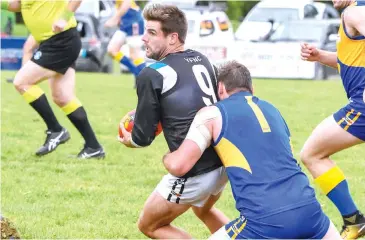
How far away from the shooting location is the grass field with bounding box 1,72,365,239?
251 inches

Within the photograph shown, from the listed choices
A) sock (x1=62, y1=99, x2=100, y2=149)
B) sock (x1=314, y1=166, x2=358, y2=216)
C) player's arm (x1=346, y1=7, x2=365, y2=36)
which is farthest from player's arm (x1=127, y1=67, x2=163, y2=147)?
sock (x1=62, y1=99, x2=100, y2=149)

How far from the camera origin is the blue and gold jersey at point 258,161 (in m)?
4.22

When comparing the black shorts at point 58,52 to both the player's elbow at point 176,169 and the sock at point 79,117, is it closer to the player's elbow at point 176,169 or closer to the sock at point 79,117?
the sock at point 79,117

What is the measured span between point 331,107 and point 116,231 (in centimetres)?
918

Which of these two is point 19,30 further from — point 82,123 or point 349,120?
point 349,120

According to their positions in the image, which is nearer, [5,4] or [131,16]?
[5,4]

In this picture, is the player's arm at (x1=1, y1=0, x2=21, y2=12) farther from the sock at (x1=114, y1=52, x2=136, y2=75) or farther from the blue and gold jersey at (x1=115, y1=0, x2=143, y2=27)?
the sock at (x1=114, y1=52, x2=136, y2=75)

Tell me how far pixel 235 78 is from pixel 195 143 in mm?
414

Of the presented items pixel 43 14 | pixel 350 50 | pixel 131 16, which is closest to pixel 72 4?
pixel 43 14

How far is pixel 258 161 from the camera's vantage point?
427cm

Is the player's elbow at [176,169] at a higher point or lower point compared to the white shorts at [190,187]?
higher

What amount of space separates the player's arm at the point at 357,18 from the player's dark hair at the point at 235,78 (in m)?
1.16

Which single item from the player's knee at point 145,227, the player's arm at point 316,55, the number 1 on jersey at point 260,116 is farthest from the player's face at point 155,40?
the player's arm at point 316,55

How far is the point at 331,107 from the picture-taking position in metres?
14.9
